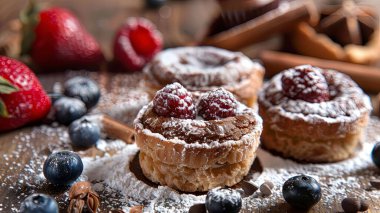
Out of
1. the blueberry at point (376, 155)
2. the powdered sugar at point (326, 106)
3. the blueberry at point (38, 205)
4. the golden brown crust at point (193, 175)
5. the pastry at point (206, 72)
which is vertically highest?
the blueberry at point (38, 205)

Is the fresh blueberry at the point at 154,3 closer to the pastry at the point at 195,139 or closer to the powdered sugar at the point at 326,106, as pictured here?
the powdered sugar at the point at 326,106

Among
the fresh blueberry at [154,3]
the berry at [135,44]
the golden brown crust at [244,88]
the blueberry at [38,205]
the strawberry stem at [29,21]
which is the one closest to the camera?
the blueberry at [38,205]

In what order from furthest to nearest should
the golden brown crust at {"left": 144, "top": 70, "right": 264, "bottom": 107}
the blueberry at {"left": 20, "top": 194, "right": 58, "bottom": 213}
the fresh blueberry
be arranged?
1. the fresh blueberry
2. the golden brown crust at {"left": 144, "top": 70, "right": 264, "bottom": 107}
3. the blueberry at {"left": 20, "top": 194, "right": 58, "bottom": 213}

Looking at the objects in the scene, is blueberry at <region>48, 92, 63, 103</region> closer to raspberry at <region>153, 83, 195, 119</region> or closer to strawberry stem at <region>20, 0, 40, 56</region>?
strawberry stem at <region>20, 0, 40, 56</region>

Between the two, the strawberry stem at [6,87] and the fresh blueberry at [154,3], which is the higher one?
the strawberry stem at [6,87]

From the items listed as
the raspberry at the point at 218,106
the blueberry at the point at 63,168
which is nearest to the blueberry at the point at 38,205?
the blueberry at the point at 63,168

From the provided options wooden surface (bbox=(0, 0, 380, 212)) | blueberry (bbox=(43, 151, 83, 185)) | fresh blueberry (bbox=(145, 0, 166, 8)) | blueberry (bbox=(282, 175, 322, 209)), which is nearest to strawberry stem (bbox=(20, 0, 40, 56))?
wooden surface (bbox=(0, 0, 380, 212))

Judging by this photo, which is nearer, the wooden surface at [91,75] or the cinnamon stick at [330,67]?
the wooden surface at [91,75]
